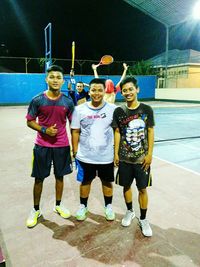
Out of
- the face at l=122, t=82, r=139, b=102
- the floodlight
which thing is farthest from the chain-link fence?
the face at l=122, t=82, r=139, b=102

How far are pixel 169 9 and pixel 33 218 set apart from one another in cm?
2155

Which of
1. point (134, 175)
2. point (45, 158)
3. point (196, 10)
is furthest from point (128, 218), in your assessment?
point (196, 10)

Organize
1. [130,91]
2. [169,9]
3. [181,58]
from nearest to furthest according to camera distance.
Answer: [130,91] < [169,9] < [181,58]

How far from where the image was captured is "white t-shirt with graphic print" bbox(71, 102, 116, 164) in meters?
2.92

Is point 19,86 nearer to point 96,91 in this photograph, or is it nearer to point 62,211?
point 62,211

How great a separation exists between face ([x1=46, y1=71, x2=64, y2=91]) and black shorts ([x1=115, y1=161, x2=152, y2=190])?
3.64ft

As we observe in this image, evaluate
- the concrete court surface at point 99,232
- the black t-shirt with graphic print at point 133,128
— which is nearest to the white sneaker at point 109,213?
the concrete court surface at point 99,232

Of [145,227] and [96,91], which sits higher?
[96,91]

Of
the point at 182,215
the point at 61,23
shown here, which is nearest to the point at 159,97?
the point at 61,23

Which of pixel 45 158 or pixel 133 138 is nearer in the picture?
pixel 133 138

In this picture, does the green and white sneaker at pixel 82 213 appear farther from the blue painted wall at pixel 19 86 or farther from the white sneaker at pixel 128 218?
the blue painted wall at pixel 19 86

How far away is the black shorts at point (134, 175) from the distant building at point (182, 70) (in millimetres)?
21489

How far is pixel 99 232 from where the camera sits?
2908 millimetres

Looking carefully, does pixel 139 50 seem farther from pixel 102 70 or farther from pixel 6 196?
pixel 6 196
